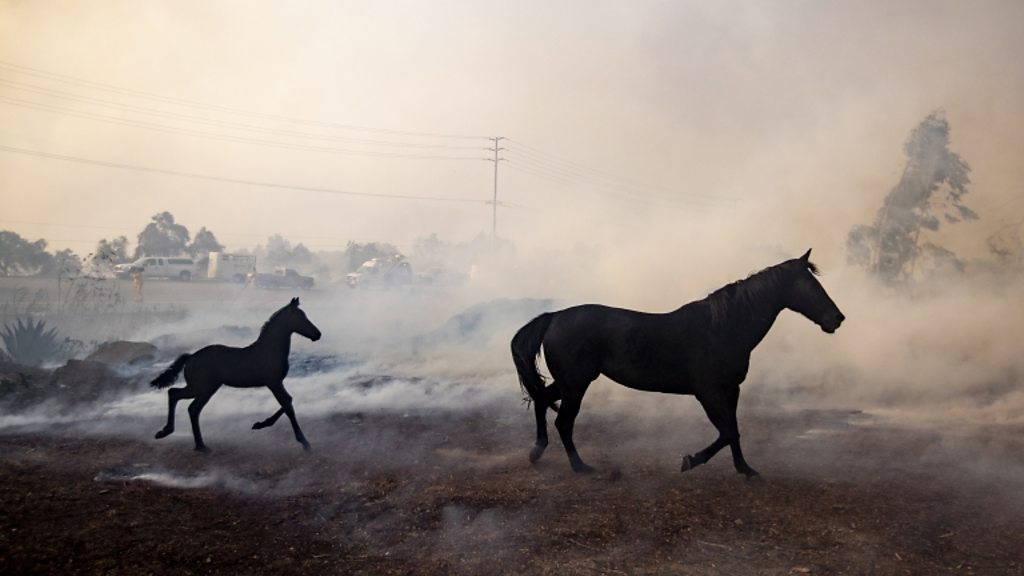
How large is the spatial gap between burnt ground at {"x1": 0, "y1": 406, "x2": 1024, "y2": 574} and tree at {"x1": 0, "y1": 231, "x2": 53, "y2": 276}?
50.8 metres

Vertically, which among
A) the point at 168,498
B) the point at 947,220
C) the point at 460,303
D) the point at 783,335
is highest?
the point at 947,220

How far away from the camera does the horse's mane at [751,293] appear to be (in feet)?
25.0

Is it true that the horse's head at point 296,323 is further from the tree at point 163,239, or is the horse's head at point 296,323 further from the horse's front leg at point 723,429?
the tree at point 163,239

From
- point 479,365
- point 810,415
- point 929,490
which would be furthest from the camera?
point 479,365

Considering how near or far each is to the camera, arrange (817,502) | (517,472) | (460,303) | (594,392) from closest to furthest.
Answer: (817,502) → (517,472) → (594,392) → (460,303)

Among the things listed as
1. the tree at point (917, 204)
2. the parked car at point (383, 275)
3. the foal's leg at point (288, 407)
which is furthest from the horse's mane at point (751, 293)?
the parked car at point (383, 275)

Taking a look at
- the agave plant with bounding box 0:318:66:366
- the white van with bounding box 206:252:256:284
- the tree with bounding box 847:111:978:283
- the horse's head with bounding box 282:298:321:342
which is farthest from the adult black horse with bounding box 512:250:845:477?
the white van with bounding box 206:252:256:284

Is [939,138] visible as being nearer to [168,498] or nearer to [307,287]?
[168,498]

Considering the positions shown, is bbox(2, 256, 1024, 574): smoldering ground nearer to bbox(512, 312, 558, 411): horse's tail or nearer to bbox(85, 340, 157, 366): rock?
bbox(512, 312, 558, 411): horse's tail

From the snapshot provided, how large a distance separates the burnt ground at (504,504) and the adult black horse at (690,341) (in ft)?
3.30

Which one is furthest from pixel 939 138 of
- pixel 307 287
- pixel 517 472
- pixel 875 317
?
pixel 307 287

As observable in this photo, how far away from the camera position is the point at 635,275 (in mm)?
24344

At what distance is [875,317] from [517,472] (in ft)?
42.9

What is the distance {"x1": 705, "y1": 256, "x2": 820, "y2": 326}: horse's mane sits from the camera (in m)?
7.63
